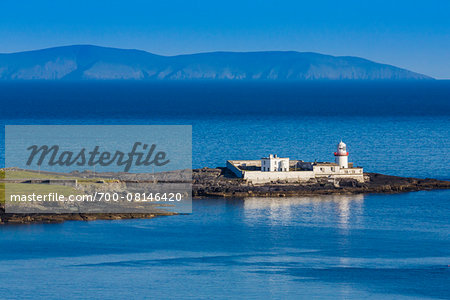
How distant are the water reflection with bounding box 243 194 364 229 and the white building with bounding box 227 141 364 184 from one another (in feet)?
12.3

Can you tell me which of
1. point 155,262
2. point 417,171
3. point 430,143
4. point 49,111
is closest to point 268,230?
point 155,262

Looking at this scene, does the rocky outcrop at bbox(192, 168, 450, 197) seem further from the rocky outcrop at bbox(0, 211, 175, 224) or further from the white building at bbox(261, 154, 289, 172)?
the rocky outcrop at bbox(0, 211, 175, 224)

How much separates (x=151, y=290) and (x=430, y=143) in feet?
228

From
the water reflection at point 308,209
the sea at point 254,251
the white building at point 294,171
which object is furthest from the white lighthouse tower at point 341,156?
the sea at point 254,251

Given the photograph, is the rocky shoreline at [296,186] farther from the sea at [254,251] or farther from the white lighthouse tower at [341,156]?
the white lighthouse tower at [341,156]

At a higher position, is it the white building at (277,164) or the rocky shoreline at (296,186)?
the white building at (277,164)

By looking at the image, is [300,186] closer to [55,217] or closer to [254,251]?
[254,251]

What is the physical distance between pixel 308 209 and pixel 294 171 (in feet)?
29.9

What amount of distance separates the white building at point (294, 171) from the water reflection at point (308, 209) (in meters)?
3.74

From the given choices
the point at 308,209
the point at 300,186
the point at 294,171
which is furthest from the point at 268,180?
the point at 308,209

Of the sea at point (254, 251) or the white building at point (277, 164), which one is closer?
the sea at point (254, 251)

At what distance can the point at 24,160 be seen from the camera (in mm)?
83188

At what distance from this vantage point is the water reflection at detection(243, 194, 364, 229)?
58719 mm

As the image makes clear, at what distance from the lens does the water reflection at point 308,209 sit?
58.7 metres
